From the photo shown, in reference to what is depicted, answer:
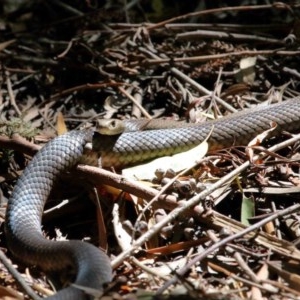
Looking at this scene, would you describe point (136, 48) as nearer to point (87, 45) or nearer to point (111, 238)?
point (87, 45)

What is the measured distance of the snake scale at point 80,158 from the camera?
135 inches

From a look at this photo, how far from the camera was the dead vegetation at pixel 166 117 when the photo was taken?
3461mm

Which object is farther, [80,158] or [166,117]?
[166,117]

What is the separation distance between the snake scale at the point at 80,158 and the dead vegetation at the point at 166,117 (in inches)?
4.8

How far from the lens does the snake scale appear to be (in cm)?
344

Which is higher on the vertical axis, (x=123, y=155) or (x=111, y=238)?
(x=123, y=155)

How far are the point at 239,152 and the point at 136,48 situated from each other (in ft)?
7.70

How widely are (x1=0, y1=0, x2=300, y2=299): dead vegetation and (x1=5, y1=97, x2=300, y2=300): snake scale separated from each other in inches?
4.8

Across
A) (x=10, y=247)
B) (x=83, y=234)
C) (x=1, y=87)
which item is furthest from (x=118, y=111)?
(x=10, y=247)

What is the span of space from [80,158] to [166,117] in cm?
Answer: 141

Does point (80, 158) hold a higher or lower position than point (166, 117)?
higher

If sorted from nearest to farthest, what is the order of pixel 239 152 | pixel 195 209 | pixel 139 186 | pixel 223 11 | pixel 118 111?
pixel 195 209 < pixel 139 186 < pixel 239 152 < pixel 118 111 < pixel 223 11

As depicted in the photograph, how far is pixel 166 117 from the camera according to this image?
18.5ft

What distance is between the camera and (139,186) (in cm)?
399
